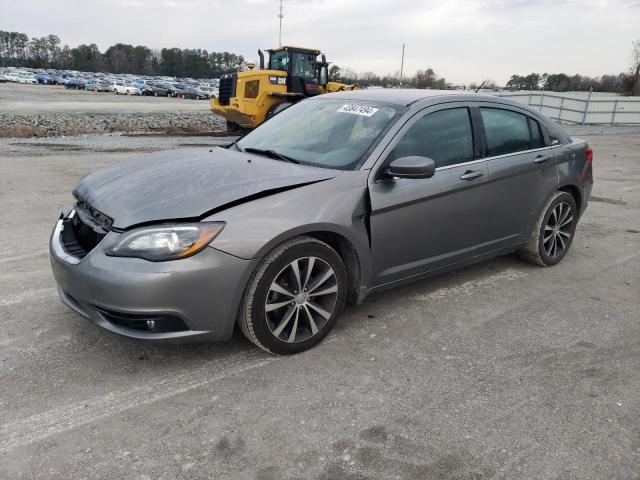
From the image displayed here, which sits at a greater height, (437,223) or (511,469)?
(437,223)

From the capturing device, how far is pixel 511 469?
2406 mm

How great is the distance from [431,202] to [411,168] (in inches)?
19.1

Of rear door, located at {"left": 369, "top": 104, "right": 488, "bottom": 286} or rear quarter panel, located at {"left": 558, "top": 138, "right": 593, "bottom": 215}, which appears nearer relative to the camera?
rear door, located at {"left": 369, "top": 104, "right": 488, "bottom": 286}

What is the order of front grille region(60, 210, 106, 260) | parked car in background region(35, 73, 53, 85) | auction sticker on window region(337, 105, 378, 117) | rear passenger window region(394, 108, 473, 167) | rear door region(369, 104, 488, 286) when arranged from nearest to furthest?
front grille region(60, 210, 106, 260)
rear door region(369, 104, 488, 286)
rear passenger window region(394, 108, 473, 167)
auction sticker on window region(337, 105, 378, 117)
parked car in background region(35, 73, 53, 85)

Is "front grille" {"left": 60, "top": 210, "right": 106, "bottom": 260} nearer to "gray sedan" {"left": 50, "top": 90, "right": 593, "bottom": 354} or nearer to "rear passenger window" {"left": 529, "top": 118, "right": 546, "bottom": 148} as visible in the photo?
"gray sedan" {"left": 50, "top": 90, "right": 593, "bottom": 354}

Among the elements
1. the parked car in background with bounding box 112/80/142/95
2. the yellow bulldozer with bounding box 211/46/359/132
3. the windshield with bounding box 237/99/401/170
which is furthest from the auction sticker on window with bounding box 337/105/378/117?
the parked car in background with bounding box 112/80/142/95

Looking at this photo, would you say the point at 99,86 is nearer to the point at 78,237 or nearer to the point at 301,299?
the point at 78,237

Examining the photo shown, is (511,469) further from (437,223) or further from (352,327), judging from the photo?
(437,223)

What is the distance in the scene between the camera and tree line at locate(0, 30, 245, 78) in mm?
138625

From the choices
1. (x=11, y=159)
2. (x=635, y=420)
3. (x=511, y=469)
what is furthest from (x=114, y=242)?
(x=11, y=159)

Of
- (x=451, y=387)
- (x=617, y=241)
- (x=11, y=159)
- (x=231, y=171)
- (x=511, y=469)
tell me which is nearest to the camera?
(x=511, y=469)

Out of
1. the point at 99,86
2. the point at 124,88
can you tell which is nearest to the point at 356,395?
the point at 124,88

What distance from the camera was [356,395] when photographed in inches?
115

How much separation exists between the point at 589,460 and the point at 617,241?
14.3 ft
